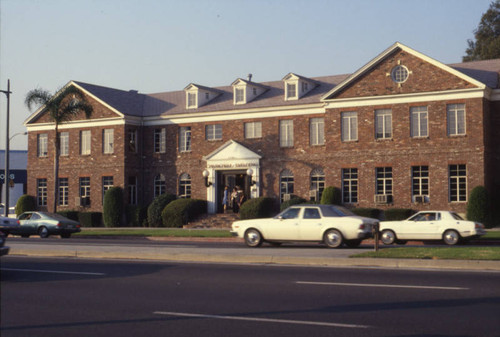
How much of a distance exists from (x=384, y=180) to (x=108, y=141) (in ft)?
64.4

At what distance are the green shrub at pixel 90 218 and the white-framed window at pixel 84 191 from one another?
163cm

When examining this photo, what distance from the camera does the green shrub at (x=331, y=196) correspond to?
3766 centimetres

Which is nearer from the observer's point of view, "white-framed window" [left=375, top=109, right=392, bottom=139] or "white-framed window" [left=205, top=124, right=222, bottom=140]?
"white-framed window" [left=375, top=109, right=392, bottom=139]

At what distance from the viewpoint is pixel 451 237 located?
24.7 metres

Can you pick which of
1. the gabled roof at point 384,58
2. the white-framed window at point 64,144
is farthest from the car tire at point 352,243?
the white-framed window at point 64,144

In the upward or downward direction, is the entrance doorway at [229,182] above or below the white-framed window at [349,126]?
below

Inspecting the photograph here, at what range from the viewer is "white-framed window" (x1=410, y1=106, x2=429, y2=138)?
3638 cm

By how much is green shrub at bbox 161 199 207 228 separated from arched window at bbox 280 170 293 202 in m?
5.48

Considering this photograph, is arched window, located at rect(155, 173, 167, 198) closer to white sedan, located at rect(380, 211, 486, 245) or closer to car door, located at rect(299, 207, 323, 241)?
white sedan, located at rect(380, 211, 486, 245)

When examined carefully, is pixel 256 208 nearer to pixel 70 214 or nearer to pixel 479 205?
A: pixel 479 205

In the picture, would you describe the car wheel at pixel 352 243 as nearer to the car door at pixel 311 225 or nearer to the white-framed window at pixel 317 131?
the car door at pixel 311 225

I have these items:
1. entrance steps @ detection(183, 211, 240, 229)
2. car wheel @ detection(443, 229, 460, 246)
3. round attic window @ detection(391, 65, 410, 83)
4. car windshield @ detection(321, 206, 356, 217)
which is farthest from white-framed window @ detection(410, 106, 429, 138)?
car windshield @ detection(321, 206, 356, 217)

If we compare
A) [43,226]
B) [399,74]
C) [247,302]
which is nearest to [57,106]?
[43,226]

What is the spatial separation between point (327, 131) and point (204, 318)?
30619 mm
